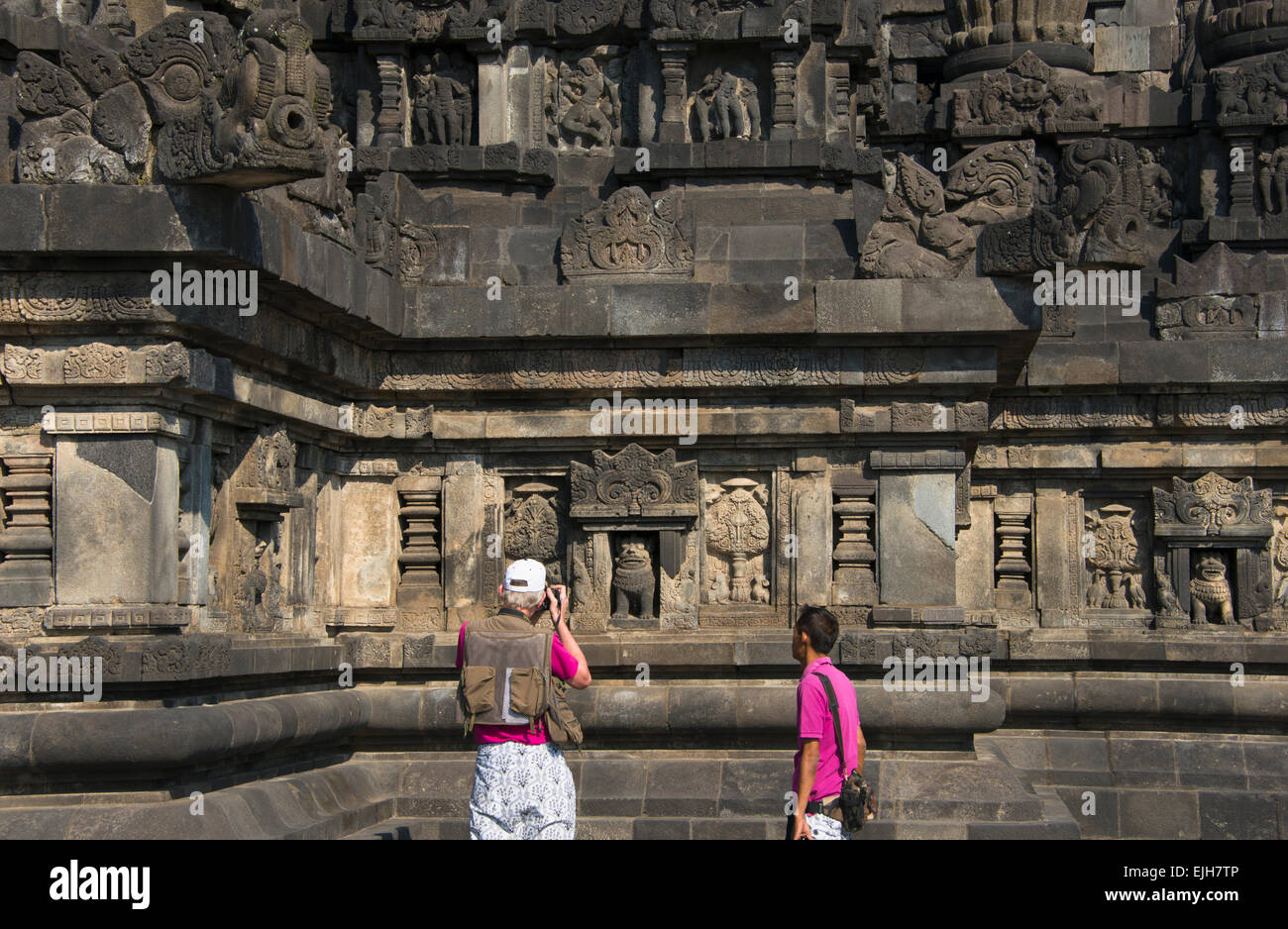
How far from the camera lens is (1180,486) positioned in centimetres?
1872

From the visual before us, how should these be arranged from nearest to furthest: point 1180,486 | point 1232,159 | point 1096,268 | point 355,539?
point 1096,268
point 355,539
point 1180,486
point 1232,159

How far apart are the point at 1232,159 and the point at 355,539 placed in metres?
11.5

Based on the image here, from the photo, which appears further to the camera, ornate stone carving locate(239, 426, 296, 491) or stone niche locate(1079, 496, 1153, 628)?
stone niche locate(1079, 496, 1153, 628)

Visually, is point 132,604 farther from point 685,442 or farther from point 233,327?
point 685,442

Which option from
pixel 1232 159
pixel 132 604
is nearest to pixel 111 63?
pixel 132 604

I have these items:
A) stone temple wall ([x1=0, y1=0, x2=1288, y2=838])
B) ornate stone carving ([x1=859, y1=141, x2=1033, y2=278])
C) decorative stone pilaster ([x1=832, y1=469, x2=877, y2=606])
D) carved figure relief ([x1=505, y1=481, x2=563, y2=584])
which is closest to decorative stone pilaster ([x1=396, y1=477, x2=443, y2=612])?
stone temple wall ([x1=0, y1=0, x2=1288, y2=838])

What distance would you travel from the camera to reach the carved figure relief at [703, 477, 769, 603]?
1573 cm

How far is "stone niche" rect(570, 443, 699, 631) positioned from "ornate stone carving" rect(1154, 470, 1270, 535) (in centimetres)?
548

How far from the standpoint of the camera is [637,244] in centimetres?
1566

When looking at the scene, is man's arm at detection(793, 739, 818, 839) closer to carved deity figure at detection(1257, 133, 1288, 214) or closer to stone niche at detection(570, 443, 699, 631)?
stone niche at detection(570, 443, 699, 631)

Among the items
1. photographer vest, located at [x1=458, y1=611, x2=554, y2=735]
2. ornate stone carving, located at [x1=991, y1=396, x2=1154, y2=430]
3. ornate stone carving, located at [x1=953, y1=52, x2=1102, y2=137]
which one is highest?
ornate stone carving, located at [x1=953, y1=52, x2=1102, y2=137]

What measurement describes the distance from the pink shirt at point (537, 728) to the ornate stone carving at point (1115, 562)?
29.9 feet

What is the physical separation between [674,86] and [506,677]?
8.37 m

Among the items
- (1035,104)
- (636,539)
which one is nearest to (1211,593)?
(636,539)
